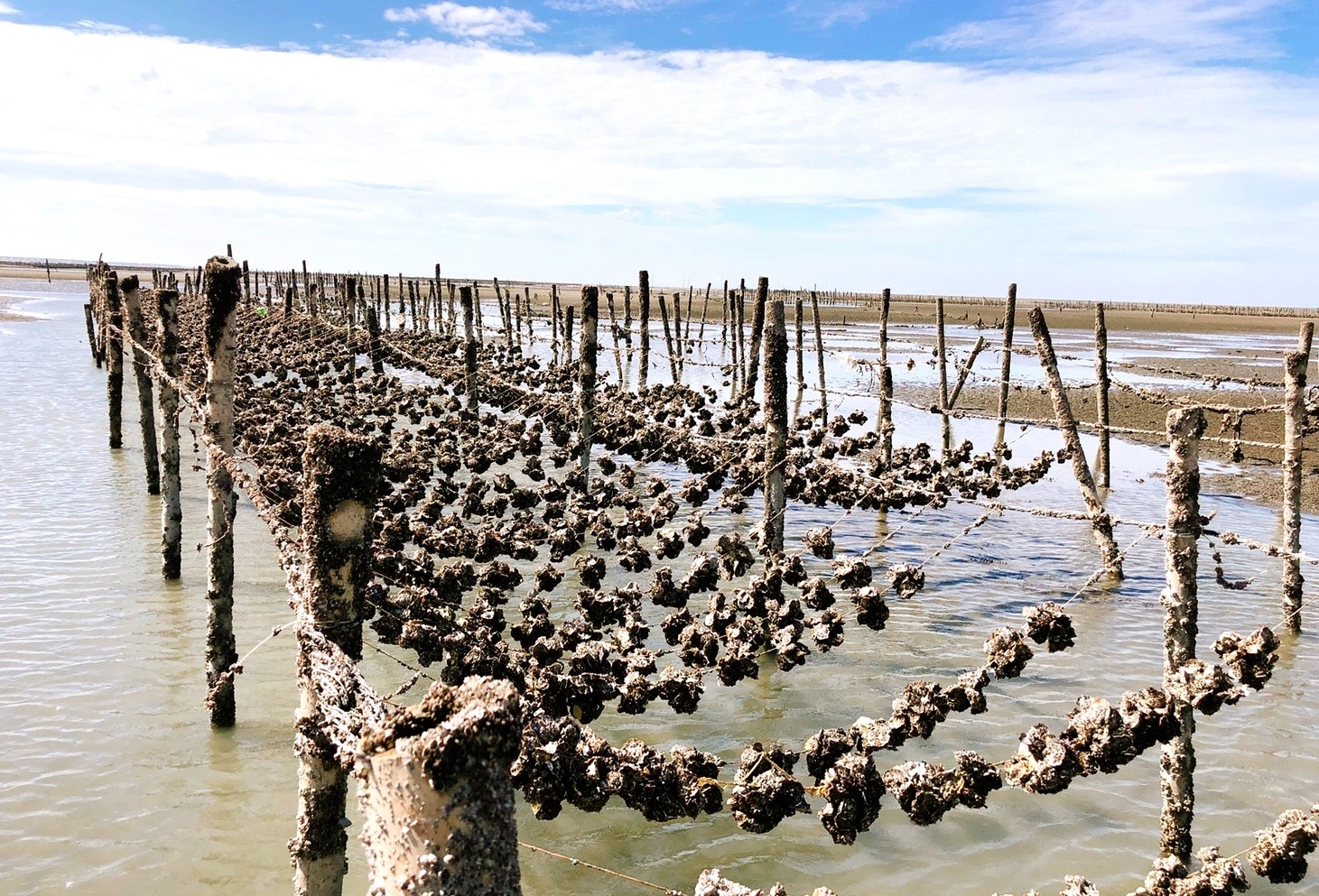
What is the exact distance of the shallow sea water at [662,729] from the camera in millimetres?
5449

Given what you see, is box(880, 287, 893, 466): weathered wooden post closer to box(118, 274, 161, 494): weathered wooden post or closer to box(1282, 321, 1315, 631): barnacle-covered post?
box(1282, 321, 1315, 631): barnacle-covered post

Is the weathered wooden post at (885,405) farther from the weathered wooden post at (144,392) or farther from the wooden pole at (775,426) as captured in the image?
the weathered wooden post at (144,392)

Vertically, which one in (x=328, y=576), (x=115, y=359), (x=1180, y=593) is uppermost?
(x=115, y=359)

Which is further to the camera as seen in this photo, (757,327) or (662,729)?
(757,327)

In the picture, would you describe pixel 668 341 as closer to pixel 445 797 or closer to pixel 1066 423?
pixel 1066 423

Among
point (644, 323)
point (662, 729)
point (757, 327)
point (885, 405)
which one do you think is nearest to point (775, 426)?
point (662, 729)

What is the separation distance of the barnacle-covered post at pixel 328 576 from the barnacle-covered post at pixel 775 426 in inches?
258

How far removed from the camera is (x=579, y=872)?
5.36m

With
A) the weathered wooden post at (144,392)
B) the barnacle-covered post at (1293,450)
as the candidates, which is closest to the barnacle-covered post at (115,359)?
the weathered wooden post at (144,392)

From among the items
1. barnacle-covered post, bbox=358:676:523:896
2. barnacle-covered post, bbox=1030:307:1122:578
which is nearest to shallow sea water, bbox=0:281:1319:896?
barnacle-covered post, bbox=1030:307:1122:578

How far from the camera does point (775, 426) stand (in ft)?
33.1

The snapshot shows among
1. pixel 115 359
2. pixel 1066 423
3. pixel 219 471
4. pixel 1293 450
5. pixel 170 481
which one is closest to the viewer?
pixel 219 471

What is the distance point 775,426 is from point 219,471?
5641 millimetres

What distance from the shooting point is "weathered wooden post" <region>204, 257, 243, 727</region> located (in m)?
6.29
